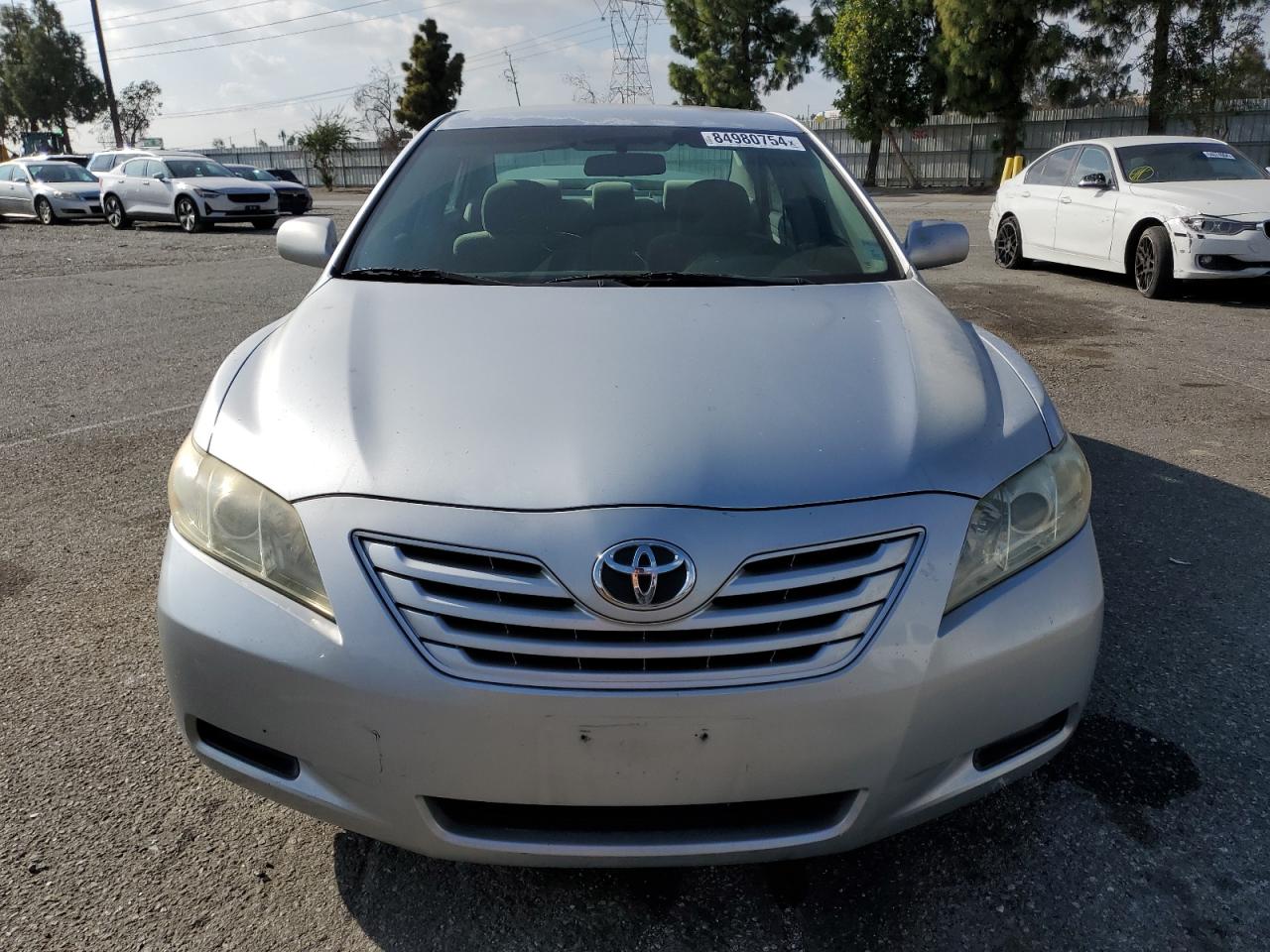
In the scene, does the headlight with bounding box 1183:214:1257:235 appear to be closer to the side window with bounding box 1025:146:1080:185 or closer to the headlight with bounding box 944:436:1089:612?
the side window with bounding box 1025:146:1080:185

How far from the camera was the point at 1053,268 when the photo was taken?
37.7ft

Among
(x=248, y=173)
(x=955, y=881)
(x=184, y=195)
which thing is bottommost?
(x=955, y=881)

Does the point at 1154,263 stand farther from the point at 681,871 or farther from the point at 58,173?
the point at 58,173

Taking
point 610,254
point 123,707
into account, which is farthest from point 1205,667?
point 123,707

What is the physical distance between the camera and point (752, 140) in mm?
3422

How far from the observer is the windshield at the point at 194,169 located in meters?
19.5

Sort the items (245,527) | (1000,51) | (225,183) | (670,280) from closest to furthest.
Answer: (245,527)
(670,280)
(225,183)
(1000,51)

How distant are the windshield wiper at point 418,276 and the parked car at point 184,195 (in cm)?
1794

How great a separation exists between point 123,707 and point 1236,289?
1026cm

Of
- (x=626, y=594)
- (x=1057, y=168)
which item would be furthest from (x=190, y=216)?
(x=626, y=594)

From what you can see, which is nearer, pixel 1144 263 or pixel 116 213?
pixel 1144 263

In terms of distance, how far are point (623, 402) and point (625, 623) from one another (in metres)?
0.52

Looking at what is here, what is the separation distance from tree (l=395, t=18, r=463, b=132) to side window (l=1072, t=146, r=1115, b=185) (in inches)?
1928

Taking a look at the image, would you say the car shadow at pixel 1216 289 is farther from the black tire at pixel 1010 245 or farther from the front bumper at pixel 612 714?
the front bumper at pixel 612 714
